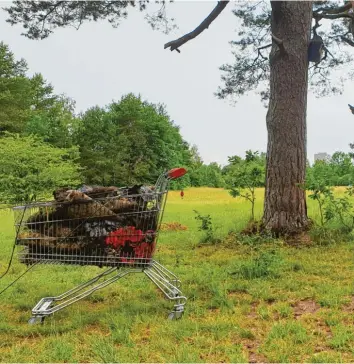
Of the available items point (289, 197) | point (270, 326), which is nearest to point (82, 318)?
point (270, 326)

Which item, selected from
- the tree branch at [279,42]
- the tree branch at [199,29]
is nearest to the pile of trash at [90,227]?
the tree branch at [199,29]

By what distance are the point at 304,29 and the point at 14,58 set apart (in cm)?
3549

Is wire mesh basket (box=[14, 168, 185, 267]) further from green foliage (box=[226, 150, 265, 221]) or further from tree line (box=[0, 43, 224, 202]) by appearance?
tree line (box=[0, 43, 224, 202])

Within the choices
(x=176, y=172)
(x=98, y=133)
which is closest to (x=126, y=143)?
(x=98, y=133)

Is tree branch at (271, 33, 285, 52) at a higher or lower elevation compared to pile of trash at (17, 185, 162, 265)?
higher

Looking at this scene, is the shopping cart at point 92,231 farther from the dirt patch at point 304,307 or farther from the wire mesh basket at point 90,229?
the dirt patch at point 304,307

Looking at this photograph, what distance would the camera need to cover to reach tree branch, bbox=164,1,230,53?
6.44 m

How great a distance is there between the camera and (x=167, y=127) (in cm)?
4138

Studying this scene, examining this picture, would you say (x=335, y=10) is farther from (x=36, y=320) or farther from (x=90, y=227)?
(x=36, y=320)

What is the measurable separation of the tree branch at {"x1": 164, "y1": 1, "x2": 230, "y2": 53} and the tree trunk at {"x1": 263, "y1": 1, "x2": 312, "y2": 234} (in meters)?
0.90

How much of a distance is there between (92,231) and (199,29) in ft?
13.8

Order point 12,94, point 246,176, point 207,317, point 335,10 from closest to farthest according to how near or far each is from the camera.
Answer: point 207,317, point 246,176, point 335,10, point 12,94

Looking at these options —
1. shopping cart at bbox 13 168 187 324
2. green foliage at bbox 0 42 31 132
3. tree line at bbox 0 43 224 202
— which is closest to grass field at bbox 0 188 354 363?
shopping cart at bbox 13 168 187 324

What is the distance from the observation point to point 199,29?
6504mm
